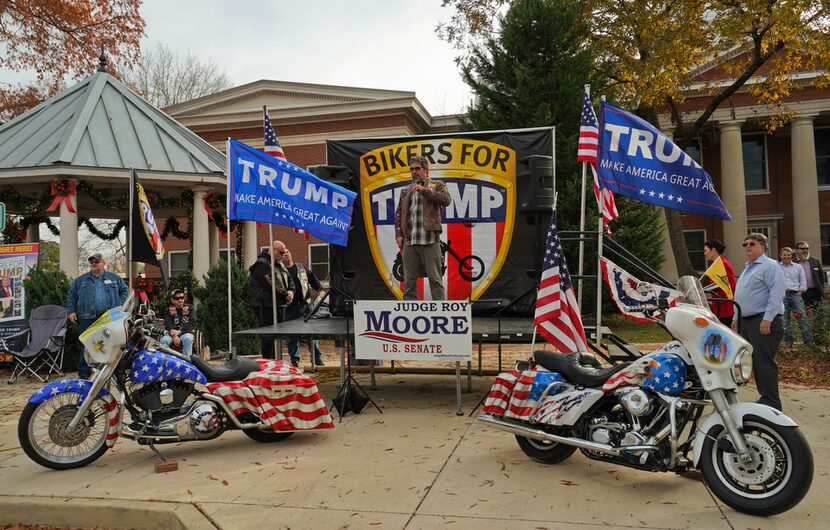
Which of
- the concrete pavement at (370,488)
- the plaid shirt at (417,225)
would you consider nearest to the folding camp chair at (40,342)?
the concrete pavement at (370,488)

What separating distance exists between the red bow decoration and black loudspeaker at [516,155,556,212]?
9.39m

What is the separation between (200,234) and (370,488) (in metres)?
11.2

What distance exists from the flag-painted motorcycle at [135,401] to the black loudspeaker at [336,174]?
404 cm

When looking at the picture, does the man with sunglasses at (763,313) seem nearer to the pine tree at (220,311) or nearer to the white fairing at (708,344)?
the white fairing at (708,344)

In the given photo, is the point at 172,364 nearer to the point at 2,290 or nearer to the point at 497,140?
the point at 497,140

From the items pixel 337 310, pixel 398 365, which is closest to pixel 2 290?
pixel 337 310

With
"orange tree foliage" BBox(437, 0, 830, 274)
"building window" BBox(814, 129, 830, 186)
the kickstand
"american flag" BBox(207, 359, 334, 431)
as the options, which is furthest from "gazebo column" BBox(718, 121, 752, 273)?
the kickstand

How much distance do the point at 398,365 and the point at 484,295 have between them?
2.43 metres

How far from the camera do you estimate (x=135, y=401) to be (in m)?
5.37

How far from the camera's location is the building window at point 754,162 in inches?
1128

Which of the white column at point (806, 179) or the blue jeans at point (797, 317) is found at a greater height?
the white column at point (806, 179)

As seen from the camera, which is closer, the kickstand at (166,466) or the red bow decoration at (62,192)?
the kickstand at (166,466)

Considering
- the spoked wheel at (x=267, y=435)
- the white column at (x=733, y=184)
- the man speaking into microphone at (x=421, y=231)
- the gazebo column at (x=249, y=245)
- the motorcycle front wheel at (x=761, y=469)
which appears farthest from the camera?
the white column at (x=733, y=184)

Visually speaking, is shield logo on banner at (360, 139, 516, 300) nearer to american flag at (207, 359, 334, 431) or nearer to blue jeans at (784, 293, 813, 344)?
american flag at (207, 359, 334, 431)
